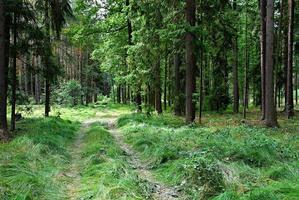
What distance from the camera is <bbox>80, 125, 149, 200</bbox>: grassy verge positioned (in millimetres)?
7637

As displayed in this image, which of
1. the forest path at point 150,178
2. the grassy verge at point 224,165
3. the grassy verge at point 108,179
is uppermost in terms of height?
the grassy verge at point 224,165

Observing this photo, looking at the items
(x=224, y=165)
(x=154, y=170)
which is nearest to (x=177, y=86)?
(x=154, y=170)

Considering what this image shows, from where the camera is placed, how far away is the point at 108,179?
8617 mm

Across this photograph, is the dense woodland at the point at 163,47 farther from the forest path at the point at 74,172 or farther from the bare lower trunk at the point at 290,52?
the forest path at the point at 74,172

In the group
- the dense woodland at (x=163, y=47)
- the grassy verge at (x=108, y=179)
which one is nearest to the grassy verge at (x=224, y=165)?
the dense woodland at (x=163, y=47)

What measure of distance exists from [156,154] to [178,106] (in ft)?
50.4

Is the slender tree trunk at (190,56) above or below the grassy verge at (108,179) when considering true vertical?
above

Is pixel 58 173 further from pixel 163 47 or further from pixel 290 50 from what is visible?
pixel 290 50

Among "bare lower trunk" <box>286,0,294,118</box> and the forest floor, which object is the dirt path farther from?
"bare lower trunk" <box>286,0,294,118</box>

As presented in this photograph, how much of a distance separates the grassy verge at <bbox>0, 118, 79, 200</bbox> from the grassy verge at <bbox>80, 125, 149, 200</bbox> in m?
0.57

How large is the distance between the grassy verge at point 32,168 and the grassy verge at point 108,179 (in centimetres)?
57

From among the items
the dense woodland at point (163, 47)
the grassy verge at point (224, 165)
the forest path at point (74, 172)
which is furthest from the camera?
the dense woodland at point (163, 47)

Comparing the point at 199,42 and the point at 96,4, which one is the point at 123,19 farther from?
the point at 199,42

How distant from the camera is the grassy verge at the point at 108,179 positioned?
7637mm
